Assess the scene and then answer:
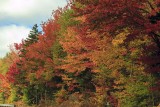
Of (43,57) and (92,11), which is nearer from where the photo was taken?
(92,11)

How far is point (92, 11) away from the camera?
1747 centimetres

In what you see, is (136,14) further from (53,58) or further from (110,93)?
(53,58)

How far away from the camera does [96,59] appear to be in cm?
3422

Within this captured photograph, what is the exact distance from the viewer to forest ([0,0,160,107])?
17500mm

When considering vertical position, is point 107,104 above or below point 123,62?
below

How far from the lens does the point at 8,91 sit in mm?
84312

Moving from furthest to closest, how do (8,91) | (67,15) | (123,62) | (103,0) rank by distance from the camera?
(8,91)
(67,15)
(123,62)
(103,0)

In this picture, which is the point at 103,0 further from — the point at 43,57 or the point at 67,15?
the point at 43,57

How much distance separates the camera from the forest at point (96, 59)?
57.4 feet

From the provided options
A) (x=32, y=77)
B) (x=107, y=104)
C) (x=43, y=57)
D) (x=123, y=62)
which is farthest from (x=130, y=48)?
(x=32, y=77)

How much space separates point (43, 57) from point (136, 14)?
114 feet

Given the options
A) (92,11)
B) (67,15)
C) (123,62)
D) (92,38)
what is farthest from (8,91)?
(92,11)

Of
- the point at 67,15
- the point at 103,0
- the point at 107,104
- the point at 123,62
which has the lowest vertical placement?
the point at 107,104

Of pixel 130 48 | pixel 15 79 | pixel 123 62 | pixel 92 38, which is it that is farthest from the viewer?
pixel 15 79
